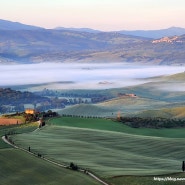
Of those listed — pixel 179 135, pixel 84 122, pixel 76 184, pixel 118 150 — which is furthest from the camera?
pixel 84 122

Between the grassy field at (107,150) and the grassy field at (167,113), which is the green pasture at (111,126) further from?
the grassy field at (167,113)

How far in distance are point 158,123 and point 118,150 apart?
50.3 metres

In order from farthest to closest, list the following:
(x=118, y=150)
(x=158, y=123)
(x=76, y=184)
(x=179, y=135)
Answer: (x=158, y=123), (x=179, y=135), (x=118, y=150), (x=76, y=184)

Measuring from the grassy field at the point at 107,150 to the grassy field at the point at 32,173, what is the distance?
2.72 meters

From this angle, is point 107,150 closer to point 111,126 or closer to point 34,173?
point 34,173

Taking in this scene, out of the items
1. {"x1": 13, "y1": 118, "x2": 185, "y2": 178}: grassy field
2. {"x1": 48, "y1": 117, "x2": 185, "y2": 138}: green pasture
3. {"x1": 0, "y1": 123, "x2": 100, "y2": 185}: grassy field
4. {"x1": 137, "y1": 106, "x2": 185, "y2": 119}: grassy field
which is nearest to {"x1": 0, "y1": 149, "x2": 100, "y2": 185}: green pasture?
{"x1": 0, "y1": 123, "x2": 100, "y2": 185}: grassy field

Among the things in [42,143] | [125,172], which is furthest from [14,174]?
[42,143]

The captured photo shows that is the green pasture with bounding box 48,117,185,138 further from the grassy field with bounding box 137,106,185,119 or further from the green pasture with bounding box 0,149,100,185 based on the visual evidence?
the grassy field with bounding box 137,106,185,119

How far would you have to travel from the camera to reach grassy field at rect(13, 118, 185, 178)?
56.5m

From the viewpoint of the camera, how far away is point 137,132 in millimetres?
107062

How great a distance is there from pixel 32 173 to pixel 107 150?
2179cm

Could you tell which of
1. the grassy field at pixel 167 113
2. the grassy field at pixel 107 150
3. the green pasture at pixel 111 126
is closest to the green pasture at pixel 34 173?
the grassy field at pixel 107 150

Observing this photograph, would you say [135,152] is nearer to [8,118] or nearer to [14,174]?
[14,174]

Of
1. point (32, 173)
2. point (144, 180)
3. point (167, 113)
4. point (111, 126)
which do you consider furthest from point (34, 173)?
point (167, 113)
